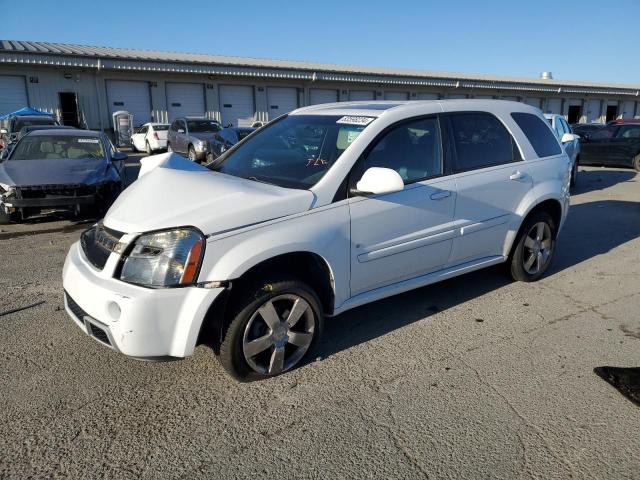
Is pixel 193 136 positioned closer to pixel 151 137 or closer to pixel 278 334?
pixel 151 137

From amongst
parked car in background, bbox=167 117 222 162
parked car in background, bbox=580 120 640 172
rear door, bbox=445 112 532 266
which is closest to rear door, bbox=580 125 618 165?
parked car in background, bbox=580 120 640 172

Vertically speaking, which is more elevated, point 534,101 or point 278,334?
point 534,101

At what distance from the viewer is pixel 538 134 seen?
500 centimetres

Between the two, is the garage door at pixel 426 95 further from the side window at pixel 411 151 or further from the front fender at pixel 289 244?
the front fender at pixel 289 244

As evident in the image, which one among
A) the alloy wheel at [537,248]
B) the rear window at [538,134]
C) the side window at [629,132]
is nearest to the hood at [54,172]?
the rear window at [538,134]

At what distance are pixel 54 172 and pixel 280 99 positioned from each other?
22.4m

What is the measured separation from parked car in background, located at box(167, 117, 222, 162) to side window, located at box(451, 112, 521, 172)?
12386mm

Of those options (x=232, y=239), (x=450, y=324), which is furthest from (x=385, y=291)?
(x=232, y=239)

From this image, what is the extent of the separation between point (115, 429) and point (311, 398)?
3.68 feet

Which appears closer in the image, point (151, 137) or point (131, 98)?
point (151, 137)

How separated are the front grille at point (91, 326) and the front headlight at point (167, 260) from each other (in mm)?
350

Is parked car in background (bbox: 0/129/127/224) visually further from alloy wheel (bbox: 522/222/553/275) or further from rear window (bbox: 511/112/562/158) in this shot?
alloy wheel (bbox: 522/222/553/275)

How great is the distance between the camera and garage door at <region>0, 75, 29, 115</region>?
834 inches

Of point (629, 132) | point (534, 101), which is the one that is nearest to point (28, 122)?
point (629, 132)
